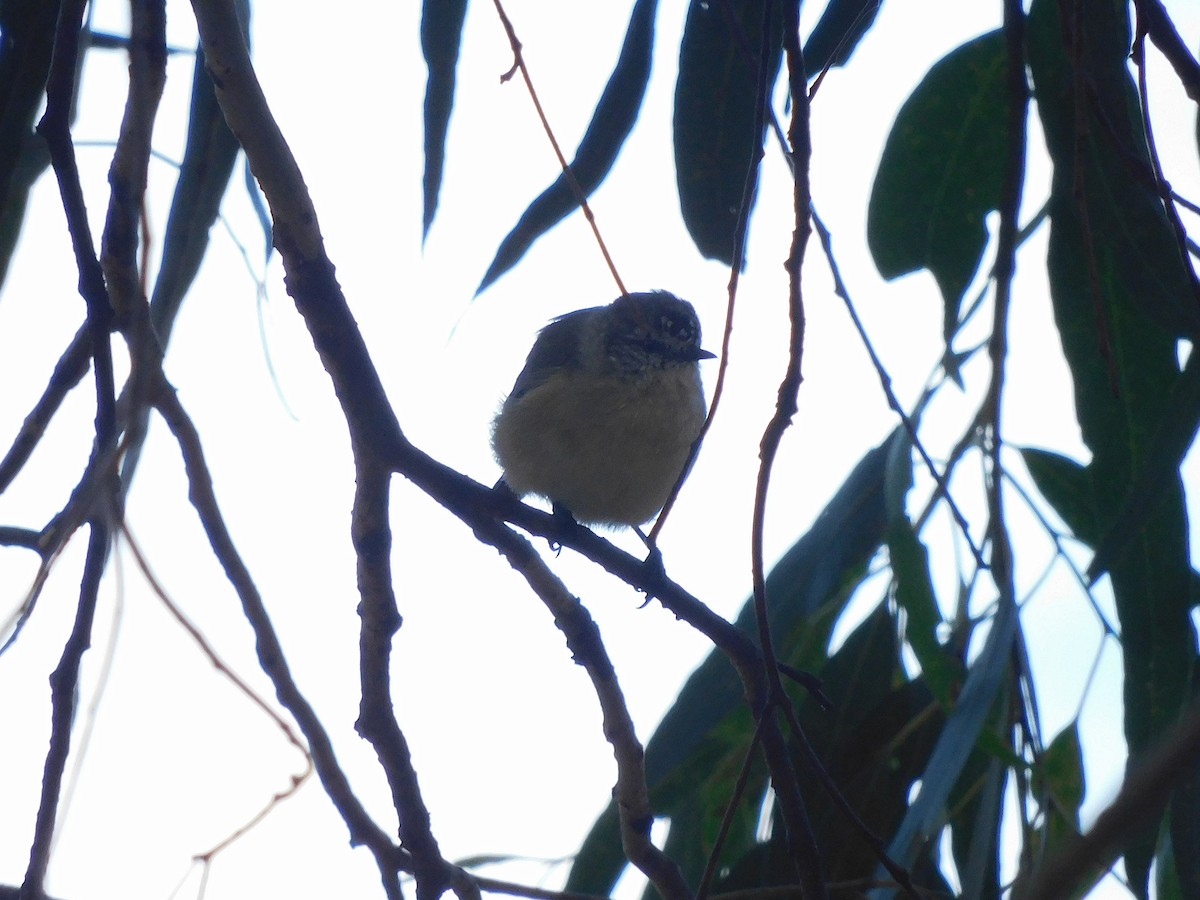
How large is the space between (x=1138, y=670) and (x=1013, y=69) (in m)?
1.15

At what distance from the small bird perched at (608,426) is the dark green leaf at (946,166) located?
0.76m

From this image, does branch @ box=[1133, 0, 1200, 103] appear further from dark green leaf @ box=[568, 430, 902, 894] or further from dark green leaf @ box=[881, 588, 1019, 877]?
dark green leaf @ box=[568, 430, 902, 894]

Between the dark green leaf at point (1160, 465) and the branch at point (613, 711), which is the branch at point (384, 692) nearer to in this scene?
the branch at point (613, 711)

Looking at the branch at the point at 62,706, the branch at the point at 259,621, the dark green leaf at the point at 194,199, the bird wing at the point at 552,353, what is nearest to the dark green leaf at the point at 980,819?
the branch at the point at 259,621

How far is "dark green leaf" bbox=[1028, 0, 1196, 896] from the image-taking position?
2.42 meters

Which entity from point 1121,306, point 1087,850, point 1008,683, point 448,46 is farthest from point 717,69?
point 1087,850

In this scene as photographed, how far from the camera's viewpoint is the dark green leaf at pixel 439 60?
230 centimetres

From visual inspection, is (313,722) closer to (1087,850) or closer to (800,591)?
(800,591)

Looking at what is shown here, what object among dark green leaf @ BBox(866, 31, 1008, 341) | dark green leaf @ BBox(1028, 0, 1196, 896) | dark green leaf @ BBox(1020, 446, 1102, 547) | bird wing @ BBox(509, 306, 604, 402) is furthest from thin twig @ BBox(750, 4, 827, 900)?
bird wing @ BBox(509, 306, 604, 402)

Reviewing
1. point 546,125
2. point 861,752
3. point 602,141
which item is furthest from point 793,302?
point 861,752

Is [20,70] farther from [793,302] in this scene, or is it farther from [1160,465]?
[1160,465]

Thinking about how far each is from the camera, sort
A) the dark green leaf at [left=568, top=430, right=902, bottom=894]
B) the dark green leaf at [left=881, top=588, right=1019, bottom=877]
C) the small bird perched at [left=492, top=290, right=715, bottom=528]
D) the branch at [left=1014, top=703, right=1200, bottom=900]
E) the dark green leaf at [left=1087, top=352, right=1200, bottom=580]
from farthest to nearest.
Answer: the small bird perched at [left=492, top=290, right=715, bottom=528] → the dark green leaf at [left=568, top=430, right=902, bottom=894] → the dark green leaf at [left=1087, top=352, right=1200, bottom=580] → the dark green leaf at [left=881, top=588, right=1019, bottom=877] → the branch at [left=1014, top=703, right=1200, bottom=900]

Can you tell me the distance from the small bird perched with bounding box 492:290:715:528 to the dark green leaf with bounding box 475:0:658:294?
0.91 metres

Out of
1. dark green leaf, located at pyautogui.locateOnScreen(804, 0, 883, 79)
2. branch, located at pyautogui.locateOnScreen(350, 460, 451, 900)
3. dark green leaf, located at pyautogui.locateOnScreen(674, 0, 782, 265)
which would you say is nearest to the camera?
branch, located at pyautogui.locateOnScreen(350, 460, 451, 900)
